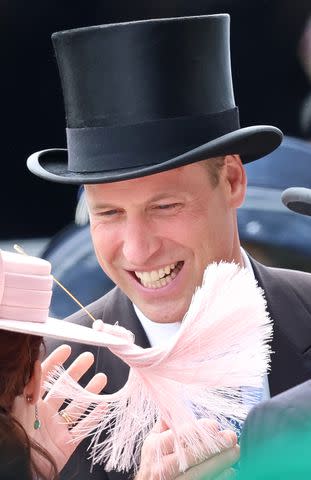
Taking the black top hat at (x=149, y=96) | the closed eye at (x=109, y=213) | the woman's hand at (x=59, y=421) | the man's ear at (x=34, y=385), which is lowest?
the woman's hand at (x=59, y=421)

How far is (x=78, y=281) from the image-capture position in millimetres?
2568

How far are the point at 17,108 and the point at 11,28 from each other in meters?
0.19

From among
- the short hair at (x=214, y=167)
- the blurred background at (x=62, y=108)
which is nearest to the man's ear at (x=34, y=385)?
the short hair at (x=214, y=167)

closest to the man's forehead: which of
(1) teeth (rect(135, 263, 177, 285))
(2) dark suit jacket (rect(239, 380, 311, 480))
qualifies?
(1) teeth (rect(135, 263, 177, 285))

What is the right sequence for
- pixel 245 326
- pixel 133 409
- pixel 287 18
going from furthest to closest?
pixel 287 18, pixel 133 409, pixel 245 326

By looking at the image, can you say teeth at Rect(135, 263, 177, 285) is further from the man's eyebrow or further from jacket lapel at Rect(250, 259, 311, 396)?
jacket lapel at Rect(250, 259, 311, 396)

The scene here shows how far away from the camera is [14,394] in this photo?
5.21ft

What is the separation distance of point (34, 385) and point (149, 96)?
61 centimetres

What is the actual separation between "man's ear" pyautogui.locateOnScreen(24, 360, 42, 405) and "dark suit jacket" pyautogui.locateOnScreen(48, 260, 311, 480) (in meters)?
0.41

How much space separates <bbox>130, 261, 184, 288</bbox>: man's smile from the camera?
6.56ft

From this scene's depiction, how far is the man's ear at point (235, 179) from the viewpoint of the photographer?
2.06 meters

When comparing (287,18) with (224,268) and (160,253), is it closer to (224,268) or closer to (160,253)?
(160,253)

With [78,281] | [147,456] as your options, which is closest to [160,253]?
[147,456]

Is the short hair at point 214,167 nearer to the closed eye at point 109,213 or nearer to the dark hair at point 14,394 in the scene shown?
the closed eye at point 109,213
